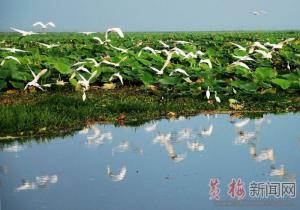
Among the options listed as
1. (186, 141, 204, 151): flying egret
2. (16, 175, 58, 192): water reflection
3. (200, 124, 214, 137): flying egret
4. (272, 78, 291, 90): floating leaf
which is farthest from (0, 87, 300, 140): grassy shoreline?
(16, 175, 58, 192): water reflection

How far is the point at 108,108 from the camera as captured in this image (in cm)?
570

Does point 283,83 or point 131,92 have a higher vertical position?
point 283,83

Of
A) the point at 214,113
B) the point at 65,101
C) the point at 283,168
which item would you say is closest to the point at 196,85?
the point at 214,113

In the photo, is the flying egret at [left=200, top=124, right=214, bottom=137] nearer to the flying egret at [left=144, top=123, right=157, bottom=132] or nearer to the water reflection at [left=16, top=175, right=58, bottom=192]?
the flying egret at [left=144, top=123, right=157, bottom=132]

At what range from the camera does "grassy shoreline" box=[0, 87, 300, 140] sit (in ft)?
16.0

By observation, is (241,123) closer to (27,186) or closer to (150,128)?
(150,128)

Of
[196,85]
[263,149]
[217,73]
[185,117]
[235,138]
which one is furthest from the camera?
[217,73]

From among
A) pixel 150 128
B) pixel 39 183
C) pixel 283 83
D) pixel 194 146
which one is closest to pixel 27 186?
pixel 39 183

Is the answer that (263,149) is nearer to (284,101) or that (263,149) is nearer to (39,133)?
(39,133)

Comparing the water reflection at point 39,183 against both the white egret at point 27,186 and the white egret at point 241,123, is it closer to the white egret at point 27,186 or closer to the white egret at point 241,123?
the white egret at point 27,186

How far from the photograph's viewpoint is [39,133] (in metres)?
4.70

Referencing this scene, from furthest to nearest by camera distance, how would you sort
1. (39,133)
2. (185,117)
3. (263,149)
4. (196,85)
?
(196,85) → (185,117) → (39,133) → (263,149)

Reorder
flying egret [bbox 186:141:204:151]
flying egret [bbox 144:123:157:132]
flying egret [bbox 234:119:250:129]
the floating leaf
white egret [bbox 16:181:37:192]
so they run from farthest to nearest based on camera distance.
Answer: the floating leaf → flying egret [bbox 234:119:250:129] → flying egret [bbox 144:123:157:132] → flying egret [bbox 186:141:204:151] → white egret [bbox 16:181:37:192]

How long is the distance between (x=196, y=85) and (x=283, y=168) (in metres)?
3.18
